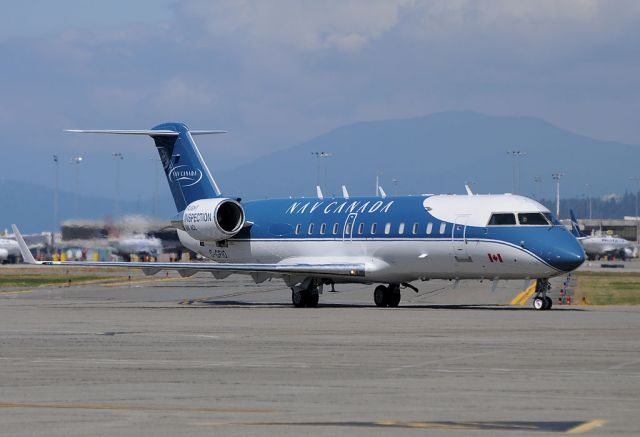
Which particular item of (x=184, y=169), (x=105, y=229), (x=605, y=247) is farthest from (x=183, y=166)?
(x=605, y=247)

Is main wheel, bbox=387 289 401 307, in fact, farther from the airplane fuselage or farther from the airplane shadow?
the airplane fuselage

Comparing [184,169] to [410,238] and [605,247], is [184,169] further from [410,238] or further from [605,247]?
[605,247]

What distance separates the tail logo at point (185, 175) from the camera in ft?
149

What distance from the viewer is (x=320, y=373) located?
723 inches

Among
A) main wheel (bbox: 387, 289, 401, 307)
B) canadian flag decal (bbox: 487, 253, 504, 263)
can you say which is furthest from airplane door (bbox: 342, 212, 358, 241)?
canadian flag decal (bbox: 487, 253, 504, 263)

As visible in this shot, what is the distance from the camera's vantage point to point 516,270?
3647cm

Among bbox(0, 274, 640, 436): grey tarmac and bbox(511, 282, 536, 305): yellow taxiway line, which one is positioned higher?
bbox(511, 282, 536, 305): yellow taxiway line

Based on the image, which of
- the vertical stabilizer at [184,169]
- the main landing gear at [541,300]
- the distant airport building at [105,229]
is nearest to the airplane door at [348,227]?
the vertical stabilizer at [184,169]

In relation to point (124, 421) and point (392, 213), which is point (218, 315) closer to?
point (392, 213)

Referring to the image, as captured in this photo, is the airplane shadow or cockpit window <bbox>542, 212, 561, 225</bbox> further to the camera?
the airplane shadow

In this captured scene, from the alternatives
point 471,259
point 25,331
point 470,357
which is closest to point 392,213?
point 471,259

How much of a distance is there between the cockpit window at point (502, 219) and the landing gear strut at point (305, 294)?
641 cm

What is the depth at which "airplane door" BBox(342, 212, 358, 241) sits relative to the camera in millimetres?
40594

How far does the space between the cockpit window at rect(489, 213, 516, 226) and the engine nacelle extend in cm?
992
